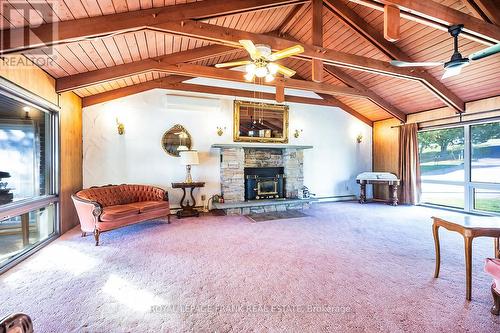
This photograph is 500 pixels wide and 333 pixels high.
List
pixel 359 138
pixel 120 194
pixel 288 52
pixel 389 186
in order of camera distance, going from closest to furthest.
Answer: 1. pixel 288 52
2. pixel 120 194
3. pixel 389 186
4. pixel 359 138

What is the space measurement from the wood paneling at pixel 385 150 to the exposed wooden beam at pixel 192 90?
1.09 metres

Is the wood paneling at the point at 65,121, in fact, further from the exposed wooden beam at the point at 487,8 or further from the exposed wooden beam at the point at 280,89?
the exposed wooden beam at the point at 487,8

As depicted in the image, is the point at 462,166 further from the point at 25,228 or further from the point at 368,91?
the point at 25,228

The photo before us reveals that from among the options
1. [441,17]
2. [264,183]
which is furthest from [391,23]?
[264,183]

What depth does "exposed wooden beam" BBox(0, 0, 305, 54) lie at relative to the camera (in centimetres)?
254

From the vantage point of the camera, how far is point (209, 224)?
4.73 metres

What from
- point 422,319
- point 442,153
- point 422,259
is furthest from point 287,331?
point 442,153

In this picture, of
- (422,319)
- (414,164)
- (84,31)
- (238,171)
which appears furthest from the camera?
(414,164)

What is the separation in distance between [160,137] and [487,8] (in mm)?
6276

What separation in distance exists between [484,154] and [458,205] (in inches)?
59.4

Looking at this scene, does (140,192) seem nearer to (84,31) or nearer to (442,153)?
(84,31)

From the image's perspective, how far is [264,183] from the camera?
20.9 feet

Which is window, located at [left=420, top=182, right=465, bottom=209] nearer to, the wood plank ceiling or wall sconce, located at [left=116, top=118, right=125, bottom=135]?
the wood plank ceiling

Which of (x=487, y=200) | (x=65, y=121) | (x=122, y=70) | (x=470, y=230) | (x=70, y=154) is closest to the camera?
(x=470, y=230)
